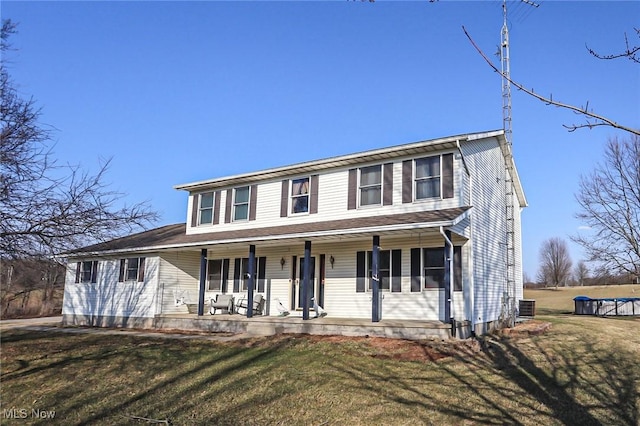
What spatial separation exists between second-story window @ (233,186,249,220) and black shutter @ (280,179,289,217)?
5.86 ft

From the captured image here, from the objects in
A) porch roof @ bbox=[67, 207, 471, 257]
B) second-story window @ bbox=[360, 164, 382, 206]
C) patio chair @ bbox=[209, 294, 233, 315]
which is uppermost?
second-story window @ bbox=[360, 164, 382, 206]

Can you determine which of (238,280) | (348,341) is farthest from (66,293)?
(348,341)

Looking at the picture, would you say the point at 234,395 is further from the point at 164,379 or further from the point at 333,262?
the point at 333,262

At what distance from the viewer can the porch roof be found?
496 inches

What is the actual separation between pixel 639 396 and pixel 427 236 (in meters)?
7.02

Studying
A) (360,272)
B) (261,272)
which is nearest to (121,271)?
(261,272)

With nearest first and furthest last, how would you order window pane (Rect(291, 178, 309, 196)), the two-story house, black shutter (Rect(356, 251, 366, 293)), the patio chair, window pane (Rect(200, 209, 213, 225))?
the two-story house → black shutter (Rect(356, 251, 366, 293)) → window pane (Rect(291, 178, 309, 196)) → the patio chair → window pane (Rect(200, 209, 213, 225))

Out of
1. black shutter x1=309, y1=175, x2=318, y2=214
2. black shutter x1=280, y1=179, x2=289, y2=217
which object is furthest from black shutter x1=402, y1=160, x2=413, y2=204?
black shutter x1=280, y1=179, x2=289, y2=217

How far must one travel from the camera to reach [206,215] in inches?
789

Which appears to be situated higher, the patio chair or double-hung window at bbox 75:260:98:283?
double-hung window at bbox 75:260:98:283

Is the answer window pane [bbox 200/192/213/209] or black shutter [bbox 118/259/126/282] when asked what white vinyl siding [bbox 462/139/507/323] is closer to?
window pane [bbox 200/192/213/209]

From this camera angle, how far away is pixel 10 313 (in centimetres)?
3156

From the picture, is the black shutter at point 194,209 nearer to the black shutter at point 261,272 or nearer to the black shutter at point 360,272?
the black shutter at point 261,272

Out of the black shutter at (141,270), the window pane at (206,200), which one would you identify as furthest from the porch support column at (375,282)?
the black shutter at (141,270)
